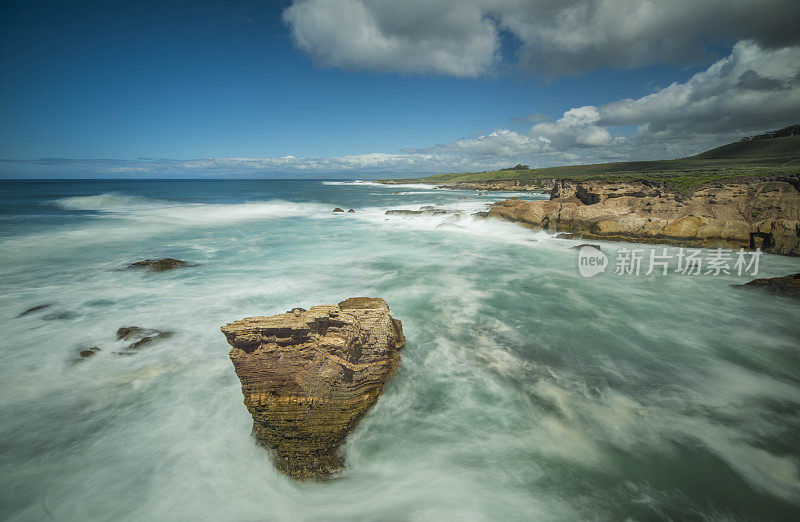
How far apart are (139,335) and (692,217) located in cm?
2545

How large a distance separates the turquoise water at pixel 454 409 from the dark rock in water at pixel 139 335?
11.3 inches

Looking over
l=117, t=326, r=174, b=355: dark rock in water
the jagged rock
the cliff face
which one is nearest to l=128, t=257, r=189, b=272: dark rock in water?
the jagged rock

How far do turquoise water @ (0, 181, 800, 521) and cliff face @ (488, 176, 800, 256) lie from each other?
620 cm

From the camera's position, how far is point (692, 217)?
674 inches

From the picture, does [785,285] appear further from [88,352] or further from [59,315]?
[59,315]

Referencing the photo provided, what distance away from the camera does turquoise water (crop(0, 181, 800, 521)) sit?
13.9 feet

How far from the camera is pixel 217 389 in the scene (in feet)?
20.9

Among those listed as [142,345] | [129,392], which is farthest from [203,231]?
[129,392]

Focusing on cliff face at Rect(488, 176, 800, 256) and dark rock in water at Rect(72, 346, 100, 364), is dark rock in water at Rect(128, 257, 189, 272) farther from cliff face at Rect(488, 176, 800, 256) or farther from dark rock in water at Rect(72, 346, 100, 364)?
cliff face at Rect(488, 176, 800, 256)

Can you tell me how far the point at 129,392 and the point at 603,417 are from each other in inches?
364

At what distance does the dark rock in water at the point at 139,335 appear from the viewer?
25.7 ft

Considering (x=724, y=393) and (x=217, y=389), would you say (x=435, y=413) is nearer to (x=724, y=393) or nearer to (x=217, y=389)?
(x=217, y=389)

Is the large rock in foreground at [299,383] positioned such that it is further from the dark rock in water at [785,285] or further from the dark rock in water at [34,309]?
the dark rock in water at [785,285]

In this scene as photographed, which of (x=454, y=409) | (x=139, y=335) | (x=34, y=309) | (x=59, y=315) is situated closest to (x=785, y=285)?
(x=454, y=409)
